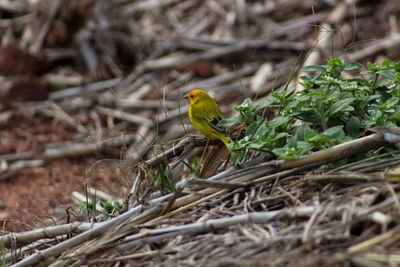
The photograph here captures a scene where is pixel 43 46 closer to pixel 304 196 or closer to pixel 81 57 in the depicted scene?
pixel 81 57

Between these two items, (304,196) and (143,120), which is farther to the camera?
(143,120)

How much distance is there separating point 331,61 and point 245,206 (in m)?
1.20

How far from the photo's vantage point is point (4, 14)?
30.6 feet

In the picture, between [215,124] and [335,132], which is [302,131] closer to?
[335,132]

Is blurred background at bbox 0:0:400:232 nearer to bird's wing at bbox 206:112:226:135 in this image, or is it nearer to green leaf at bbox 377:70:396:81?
bird's wing at bbox 206:112:226:135

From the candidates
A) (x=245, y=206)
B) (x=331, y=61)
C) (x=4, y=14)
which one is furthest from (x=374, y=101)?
(x=4, y=14)

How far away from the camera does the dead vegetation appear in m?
A: 2.27

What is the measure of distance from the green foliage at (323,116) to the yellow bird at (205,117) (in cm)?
36

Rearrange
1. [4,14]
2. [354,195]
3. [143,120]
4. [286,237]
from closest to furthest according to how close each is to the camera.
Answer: [286,237] → [354,195] → [143,120] → [4,14]

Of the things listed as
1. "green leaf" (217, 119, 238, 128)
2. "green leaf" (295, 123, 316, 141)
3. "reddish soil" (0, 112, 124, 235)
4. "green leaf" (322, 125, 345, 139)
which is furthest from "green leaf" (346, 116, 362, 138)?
"reddish soil" (0, 112, 124, 235)

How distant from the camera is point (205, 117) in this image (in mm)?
4059

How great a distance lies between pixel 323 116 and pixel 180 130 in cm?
344

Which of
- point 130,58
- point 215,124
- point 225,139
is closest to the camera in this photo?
point 225,139

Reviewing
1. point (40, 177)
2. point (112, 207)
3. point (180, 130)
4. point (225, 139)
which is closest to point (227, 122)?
point (225, 139)
